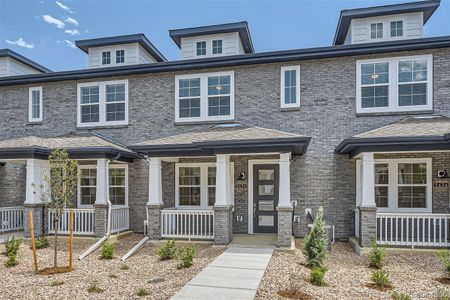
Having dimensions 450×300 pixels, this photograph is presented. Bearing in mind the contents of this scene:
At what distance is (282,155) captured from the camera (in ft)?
30.5

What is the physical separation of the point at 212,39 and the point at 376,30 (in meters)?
6.41

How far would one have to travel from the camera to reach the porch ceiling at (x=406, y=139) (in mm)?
8617

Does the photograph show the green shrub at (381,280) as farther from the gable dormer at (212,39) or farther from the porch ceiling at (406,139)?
the gable dormer at (212,39)

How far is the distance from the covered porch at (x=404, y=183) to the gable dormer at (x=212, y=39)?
6.45 meters

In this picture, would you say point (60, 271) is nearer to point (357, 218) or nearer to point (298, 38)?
point (357, 218)

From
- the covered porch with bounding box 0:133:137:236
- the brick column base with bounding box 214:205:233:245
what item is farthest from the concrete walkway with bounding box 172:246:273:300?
the covered porch with bounding box 0:133:137:236

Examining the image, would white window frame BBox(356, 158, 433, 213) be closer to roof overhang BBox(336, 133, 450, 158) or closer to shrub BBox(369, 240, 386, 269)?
roof overhang BBox(336, 133, 450, 158)

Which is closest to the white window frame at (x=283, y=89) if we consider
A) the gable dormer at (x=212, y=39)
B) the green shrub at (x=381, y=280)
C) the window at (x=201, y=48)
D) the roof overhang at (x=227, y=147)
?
the roof overhang at (x=227, y=147)

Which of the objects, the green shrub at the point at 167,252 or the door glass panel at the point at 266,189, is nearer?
the green shrub at the point at 167,252

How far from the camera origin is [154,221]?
34.2 feet

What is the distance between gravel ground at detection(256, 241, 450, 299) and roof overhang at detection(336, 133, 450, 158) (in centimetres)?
276

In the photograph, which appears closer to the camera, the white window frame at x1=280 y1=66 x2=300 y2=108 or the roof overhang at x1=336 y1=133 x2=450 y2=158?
the roof overhang at x1=336 y1=133 x2=450 y2=158

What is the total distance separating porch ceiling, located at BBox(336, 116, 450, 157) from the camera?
862 centimetres

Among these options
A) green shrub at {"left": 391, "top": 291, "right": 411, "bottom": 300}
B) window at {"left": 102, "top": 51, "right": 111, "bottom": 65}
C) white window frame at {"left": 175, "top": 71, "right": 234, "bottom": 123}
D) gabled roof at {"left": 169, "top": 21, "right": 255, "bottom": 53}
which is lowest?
green shrub at {"left": 391, "top": 291, "right": 411, "bottom": 300}
